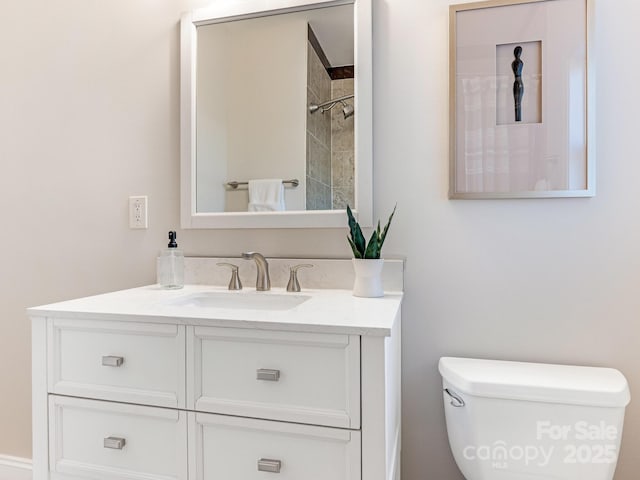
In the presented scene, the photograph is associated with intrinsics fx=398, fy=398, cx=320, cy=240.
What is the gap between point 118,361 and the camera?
961 mm

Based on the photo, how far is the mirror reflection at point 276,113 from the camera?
1.32 m

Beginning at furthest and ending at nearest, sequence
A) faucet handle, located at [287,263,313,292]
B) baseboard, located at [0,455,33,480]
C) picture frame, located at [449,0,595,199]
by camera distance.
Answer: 1. baseboard, located at [0,455,33,480]
2. faucet handle, located at [287,263,313,292]
3. picture frame, located at [449,0,595,199]

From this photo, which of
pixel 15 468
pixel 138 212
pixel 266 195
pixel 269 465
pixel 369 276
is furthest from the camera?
pixel 15 468

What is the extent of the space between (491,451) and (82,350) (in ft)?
3.48

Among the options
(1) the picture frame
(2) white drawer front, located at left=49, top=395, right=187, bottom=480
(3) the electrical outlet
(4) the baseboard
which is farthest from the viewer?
(4) the baseboard

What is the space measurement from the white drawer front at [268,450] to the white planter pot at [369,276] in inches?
17.0

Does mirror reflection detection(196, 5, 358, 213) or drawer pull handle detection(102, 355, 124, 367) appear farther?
mirror reflection detection(196, 5, 358, 213)

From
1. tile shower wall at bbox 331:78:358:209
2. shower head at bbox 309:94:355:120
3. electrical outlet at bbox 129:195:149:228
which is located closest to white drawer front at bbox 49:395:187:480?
electrical outlet at bbox 129:195:149:228

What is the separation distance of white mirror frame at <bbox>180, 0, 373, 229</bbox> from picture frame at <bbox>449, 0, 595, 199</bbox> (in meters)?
0.26

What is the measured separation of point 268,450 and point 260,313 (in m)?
0.30

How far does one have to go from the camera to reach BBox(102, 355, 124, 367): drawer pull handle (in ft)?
3.16

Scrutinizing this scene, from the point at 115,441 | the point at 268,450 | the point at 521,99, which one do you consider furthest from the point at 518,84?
the point at 115,441

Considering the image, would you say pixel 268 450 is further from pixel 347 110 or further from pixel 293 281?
pixel 347 110

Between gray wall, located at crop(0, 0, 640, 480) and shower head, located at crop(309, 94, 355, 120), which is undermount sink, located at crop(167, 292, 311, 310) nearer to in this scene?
gray wall, located at crop(0, 0, 640, 480)
